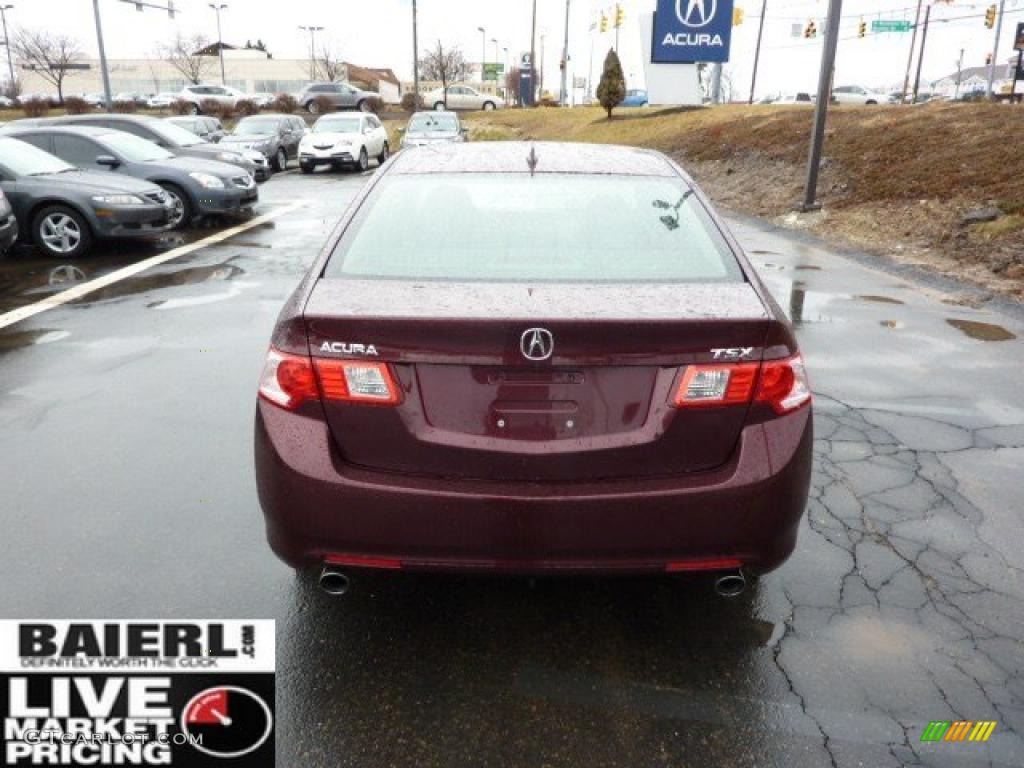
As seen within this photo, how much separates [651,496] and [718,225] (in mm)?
1320

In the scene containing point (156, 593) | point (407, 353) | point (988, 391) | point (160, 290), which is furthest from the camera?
point (160, 290)

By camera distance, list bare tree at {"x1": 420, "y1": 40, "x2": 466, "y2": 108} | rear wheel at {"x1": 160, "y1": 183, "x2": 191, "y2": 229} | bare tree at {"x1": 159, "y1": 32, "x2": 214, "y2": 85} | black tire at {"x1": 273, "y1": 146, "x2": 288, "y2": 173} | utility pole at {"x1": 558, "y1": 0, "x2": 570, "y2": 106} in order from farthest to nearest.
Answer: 1. bare tree at {"x1": 159, "y1": 32, "x2": 214, "y2": 85}
2. bare tree at {"x1": 420, "y1": 40, "x2": 466, "y2": 108}
3. utility pole at {"x1": 558, "y1": 0, "x2": 570, "y2": 106}
4. black tire at {"x1": 273, "y1": 146, "x2": 288, "y2": 173}
5. rear wheel at {"x1": 160, "y1": 183, "x2": 191, "y2": 229}

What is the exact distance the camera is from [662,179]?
3.70 metres

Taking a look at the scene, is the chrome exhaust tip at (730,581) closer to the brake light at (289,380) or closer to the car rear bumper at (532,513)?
the car rear bumper at (532,513)

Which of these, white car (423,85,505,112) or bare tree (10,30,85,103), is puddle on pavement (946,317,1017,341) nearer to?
white car (423,85,505,112)

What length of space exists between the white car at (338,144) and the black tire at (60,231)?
43.3 ft

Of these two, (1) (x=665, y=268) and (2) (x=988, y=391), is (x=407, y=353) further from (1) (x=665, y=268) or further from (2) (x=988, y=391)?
(2) (x=988, y=391)

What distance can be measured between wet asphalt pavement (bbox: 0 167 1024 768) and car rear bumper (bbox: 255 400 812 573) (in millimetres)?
393

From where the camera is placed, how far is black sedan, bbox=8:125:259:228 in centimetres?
1295

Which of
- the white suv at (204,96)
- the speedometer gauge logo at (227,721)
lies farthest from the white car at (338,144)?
the white suv at (204,96)

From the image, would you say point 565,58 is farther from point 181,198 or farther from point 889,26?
point 181,198

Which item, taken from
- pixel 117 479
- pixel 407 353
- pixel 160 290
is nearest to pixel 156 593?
pixel 117 479

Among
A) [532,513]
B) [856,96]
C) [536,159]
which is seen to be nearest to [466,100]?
[856,96]

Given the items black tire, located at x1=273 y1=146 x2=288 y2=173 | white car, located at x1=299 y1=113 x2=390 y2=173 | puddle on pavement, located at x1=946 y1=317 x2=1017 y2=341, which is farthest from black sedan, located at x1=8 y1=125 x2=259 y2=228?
puddle on pavement, located at x1=946 y1=317 x2=1017 y2=341
